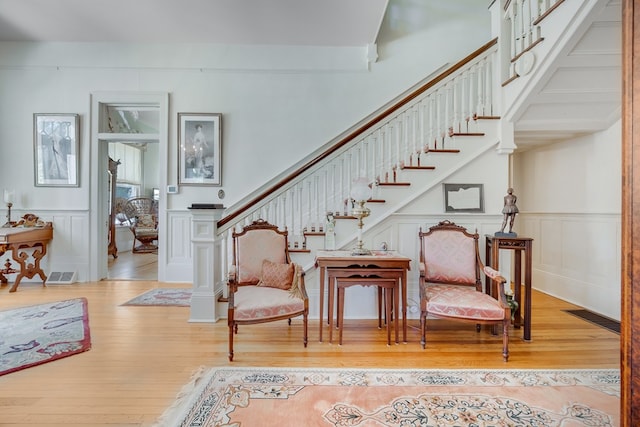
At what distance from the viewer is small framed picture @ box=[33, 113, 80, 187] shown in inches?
196

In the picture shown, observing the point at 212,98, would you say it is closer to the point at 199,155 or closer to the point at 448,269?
the point at 199,155

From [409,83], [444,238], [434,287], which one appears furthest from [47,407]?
[409,83]

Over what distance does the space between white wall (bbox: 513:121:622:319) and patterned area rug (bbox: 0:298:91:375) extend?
18.0ft

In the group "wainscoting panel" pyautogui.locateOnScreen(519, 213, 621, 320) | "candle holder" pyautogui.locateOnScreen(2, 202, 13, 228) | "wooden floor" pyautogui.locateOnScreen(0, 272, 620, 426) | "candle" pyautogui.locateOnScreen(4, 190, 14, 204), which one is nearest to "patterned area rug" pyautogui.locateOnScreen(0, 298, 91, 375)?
"wooden floor" pyautogui.locateOnScreen(0, 272, 620, 426)

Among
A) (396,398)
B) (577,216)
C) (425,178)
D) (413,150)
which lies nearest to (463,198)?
(425,178)

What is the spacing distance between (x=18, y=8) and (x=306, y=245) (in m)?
5.11

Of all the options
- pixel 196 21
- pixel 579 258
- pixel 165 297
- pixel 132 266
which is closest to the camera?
pixel 579 258

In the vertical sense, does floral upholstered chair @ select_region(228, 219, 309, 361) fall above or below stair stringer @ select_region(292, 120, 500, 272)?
below

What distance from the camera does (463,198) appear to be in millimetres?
3480

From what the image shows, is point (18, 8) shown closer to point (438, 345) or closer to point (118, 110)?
point (118, 110)

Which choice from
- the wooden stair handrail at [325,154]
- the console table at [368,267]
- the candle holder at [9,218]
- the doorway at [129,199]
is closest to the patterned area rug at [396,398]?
the console table at [368,267]

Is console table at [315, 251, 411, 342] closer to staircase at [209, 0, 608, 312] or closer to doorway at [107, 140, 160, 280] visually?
staircase at [209, 0, 608, 312]

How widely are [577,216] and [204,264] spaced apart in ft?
15.2

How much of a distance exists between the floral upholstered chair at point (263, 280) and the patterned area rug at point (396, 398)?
0.43m
